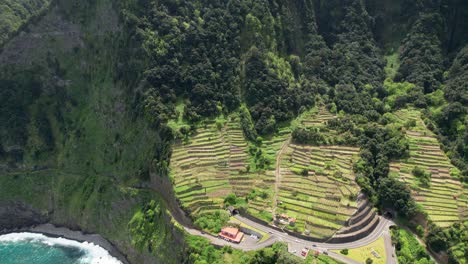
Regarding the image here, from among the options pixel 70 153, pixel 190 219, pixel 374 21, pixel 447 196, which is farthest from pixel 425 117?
pixel 70 153

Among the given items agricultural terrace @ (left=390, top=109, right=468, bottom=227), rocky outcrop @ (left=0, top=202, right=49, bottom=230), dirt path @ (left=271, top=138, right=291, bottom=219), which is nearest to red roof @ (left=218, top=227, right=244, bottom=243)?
dirt path @ (left=271, top=138, right=291, bottom=219)

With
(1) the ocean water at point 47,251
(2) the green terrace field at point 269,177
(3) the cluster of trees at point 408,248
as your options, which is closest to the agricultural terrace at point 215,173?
(2) the green terrace field at point 269,177

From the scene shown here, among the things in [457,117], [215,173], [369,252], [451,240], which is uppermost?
[457,117]

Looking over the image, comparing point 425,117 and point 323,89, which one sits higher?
point 323,89

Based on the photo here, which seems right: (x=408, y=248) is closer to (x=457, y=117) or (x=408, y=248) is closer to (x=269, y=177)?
(x=269, y=177)

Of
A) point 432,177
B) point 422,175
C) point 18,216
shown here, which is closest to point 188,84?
point 18,216

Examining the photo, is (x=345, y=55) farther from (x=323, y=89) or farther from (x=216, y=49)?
(x=216, y=49)
